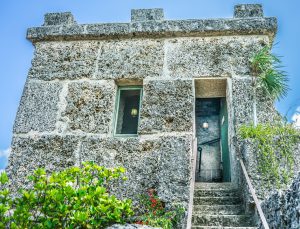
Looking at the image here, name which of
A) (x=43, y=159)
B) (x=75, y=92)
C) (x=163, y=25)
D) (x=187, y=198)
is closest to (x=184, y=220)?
(x=187, y=198)

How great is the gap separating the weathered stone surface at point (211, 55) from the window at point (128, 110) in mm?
752

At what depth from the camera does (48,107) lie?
202 inches

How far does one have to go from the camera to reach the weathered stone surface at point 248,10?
5371 millimetres

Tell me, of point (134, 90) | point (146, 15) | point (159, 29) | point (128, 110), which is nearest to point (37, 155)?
point (128, 110)

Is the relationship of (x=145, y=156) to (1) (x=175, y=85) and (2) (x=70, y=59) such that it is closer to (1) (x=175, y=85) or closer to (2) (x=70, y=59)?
(1) (x=175, y=85)

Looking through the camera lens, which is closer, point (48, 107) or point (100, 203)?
point (100, 203)

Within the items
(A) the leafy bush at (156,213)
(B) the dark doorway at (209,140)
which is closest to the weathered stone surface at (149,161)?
(A) the leafy bush at (156,213)

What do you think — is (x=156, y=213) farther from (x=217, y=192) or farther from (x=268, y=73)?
(x=268, y=73)

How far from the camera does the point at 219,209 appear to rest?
13.3 ft

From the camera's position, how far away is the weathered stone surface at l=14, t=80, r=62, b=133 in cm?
501

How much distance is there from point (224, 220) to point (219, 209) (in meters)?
0.27

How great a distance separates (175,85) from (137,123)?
872mm

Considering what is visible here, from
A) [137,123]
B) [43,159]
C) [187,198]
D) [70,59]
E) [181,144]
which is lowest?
[187,198]

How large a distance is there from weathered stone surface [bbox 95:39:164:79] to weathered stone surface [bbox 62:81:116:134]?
23 centimetres
